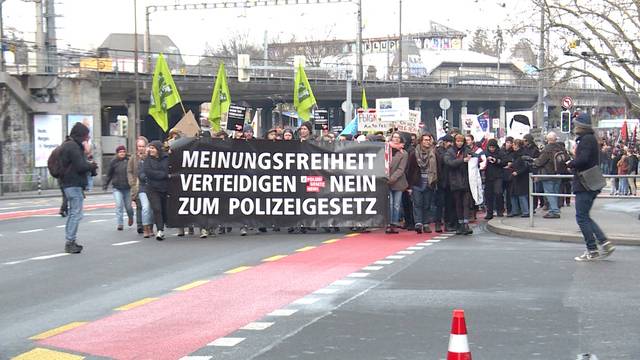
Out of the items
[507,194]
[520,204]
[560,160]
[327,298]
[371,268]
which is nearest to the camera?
[327,298]

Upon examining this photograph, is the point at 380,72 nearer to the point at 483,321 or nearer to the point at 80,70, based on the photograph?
the point at 80,70

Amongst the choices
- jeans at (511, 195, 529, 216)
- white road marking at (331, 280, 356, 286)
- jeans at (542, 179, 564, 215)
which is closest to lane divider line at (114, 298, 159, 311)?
white road marking at (331, 280, 356, 286)

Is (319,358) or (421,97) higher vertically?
(421,97)

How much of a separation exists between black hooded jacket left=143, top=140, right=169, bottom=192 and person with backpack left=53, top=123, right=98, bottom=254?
8.35ft

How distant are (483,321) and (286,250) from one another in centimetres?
664

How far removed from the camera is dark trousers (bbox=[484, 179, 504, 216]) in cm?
2120

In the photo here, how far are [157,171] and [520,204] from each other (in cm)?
848

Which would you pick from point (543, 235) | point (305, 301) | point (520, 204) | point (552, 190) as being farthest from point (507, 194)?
point (305, 301)

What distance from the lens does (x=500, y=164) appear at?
21.1 meters

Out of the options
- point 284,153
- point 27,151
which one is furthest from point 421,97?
point 284,153

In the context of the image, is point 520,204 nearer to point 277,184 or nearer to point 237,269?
point 277,184

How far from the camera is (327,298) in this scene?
977 centimetres

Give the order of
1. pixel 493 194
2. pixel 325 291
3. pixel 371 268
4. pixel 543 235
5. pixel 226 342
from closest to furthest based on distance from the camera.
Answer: pixel 226 342, pixel 325 291, pixel 371 268, pixel 543 235, pixel 493 194

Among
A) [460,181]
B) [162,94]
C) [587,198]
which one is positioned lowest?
[587,198]
